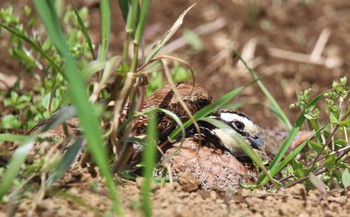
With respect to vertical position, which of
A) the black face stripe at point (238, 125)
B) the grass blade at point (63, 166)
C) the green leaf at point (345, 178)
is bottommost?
the green leaf at point (345, 178)

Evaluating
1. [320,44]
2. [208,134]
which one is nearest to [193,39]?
[320,44]

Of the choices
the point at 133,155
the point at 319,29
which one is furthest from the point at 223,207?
the point at 319,29

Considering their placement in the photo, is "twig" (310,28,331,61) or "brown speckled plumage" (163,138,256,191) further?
"twig" (310,28,331,61)

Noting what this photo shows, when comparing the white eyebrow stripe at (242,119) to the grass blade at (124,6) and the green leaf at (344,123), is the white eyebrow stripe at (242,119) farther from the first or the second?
the grass blade at (124,6)

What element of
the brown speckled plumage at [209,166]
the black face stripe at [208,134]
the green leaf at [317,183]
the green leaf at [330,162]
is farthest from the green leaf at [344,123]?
the black face stripe at [208,134]

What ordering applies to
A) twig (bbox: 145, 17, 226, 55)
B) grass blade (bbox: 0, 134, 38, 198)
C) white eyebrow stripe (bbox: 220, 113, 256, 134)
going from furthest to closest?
1. twig (bbox: 145, 17, 226, 55)
2. white eyebrow stripe (bbox: 220, 113, 256, 134)
3. grass blade (bbox: 0, 134, 38, 198)

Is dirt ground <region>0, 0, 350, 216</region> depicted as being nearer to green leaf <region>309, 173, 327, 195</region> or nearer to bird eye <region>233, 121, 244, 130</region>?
bird eye <region>233, 121, 244, 130</region>

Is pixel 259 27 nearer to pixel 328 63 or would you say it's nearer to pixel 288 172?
pixel 328 63

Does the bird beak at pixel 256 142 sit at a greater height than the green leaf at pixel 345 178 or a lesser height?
greater

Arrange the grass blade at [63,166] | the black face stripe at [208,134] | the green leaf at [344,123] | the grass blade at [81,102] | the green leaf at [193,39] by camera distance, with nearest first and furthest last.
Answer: the grass blade at [81,102] < the grass blade at [63,166] < the green leaf at [344,123] < the black face stripe at [208,134] < the green leaf at [193,39]

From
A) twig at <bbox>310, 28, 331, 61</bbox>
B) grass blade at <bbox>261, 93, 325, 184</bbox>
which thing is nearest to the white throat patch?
grass blade at <bbox>261, 93, 325, 184</bbox>

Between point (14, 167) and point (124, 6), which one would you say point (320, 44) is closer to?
point (124, 6)
